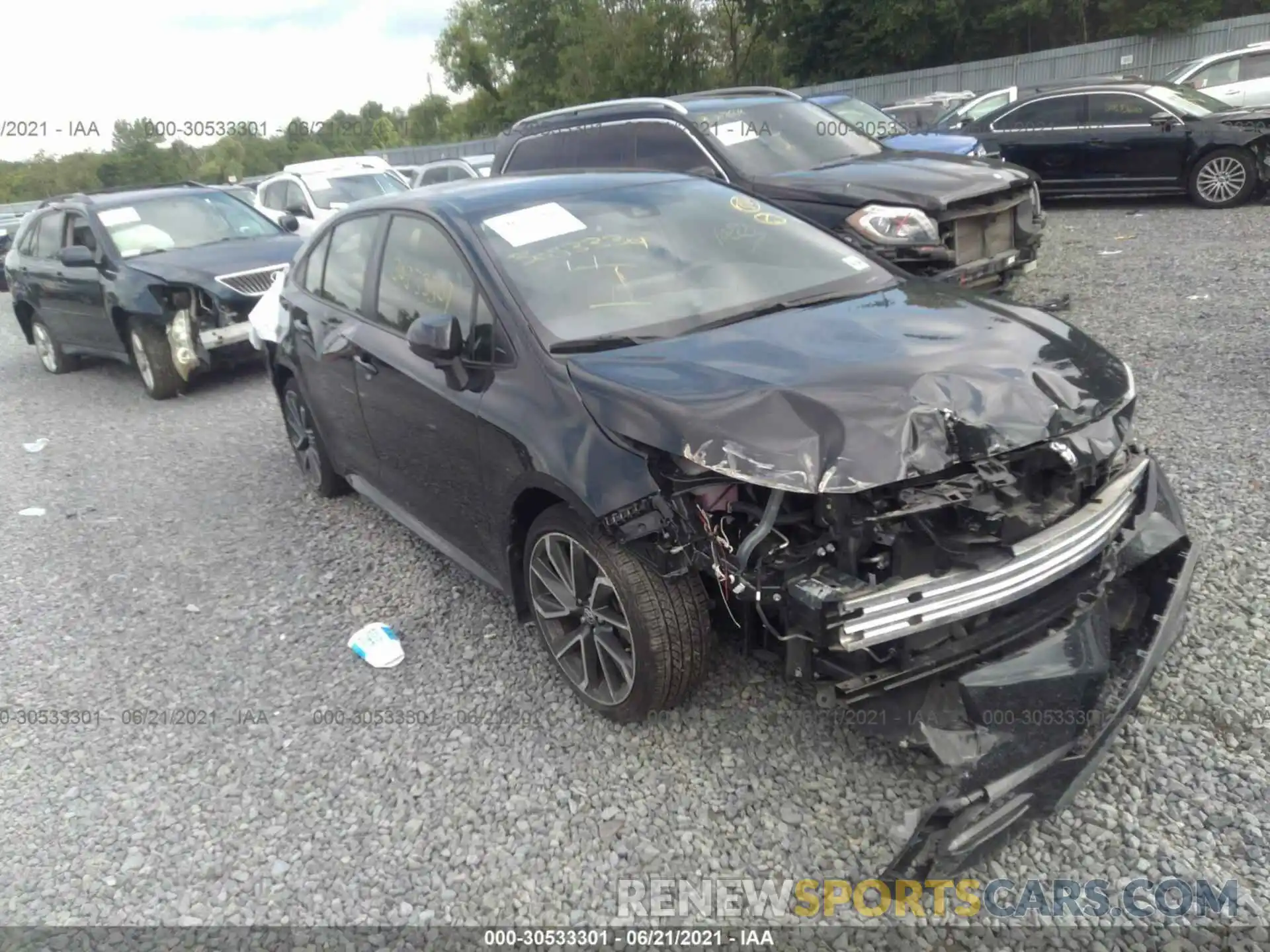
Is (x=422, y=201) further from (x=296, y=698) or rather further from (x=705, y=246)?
(x=296, y=698)

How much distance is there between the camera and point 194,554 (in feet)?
16.7

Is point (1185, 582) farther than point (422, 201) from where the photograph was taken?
No

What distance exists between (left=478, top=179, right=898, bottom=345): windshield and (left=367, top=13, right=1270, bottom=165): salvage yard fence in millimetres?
21936

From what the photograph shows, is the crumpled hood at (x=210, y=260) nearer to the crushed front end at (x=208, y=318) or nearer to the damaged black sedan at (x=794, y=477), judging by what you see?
the crushed front end at (x=208, y=318)

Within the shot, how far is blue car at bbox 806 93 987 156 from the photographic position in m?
11.1

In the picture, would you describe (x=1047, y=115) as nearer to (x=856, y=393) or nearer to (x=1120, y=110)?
(x=1120, y=110)

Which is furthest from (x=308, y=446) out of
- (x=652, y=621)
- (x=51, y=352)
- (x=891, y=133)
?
(x=891, y=133)

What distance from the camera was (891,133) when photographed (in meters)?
11.9

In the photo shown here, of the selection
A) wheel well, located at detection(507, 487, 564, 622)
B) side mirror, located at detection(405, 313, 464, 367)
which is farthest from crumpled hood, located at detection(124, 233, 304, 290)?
wheel well, located at detection(507, 487, 564, 622)

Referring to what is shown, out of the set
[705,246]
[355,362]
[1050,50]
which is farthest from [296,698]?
[1050,50]

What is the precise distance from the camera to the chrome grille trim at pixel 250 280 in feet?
27.0

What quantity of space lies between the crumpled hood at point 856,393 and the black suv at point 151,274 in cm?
625

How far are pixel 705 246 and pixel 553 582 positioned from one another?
5.00 feet

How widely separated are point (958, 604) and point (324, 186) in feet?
45.9
